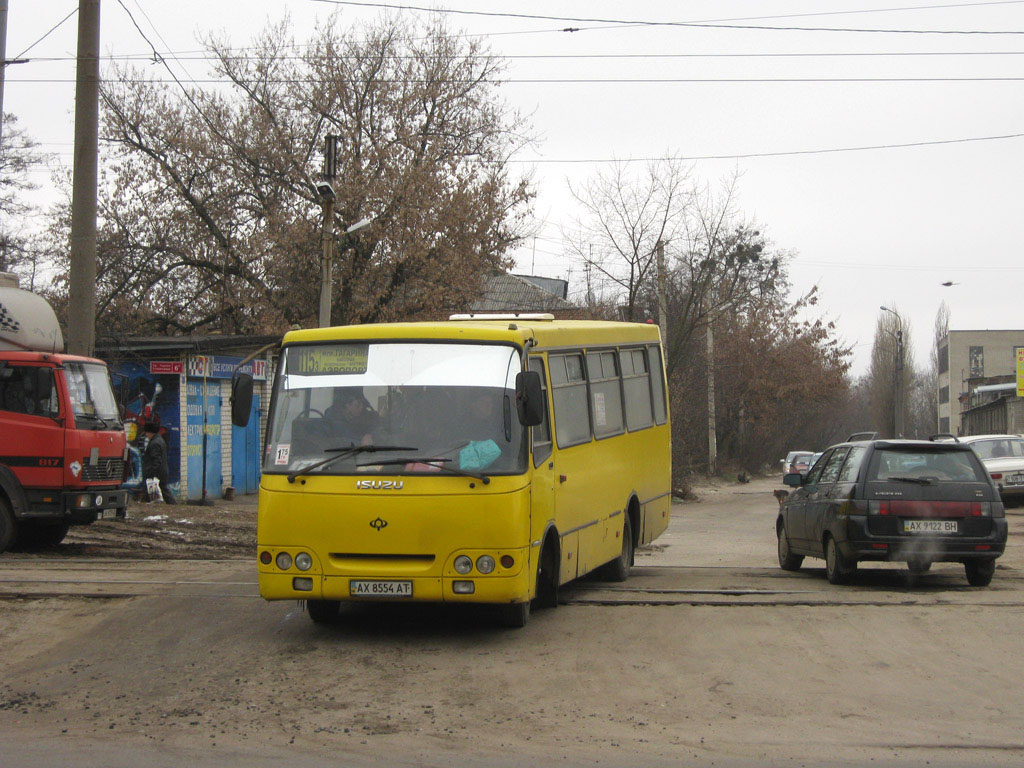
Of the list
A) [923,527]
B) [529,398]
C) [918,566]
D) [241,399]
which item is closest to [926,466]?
[923,527]

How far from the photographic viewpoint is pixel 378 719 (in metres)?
6.86

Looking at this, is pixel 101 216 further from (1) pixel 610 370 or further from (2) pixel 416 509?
(2) pixel 416 509

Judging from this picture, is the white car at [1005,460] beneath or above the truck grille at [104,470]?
beneath

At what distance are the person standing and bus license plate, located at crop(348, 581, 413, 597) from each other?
16.8 metres

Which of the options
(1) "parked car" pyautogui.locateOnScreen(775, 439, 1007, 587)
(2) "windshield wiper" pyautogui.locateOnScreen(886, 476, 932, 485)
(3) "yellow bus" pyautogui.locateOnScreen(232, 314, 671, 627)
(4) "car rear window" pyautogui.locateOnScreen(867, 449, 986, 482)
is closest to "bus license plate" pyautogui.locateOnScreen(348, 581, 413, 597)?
(3) "yellow bus" pyautogui.locateOnScreen(232, 314, 671, 627)

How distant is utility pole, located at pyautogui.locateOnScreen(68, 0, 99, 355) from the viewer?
60.3 feet

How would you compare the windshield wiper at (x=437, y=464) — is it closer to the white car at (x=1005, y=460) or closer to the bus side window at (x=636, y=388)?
the bus side window at (x=636, y=388)

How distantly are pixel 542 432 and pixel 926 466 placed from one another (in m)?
4.83

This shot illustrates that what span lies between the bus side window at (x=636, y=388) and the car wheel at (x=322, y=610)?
4.44 metres

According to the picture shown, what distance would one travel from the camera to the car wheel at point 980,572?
12656mm

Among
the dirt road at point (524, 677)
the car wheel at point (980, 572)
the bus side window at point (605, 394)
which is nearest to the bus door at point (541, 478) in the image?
the dirt road at point (524, 677)

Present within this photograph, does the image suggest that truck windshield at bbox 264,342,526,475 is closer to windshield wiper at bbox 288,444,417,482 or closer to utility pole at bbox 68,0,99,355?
windshield wiper at bbox 288,444,417,482

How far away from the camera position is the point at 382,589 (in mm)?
8922

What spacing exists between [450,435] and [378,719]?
2817 mm
